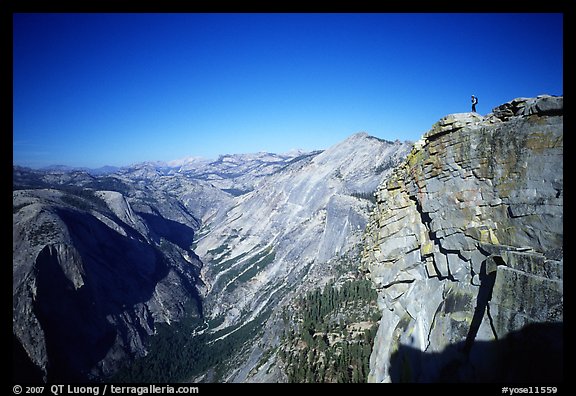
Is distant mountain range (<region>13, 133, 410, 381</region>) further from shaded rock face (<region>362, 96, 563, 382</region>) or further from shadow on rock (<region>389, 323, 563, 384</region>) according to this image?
shadow on rock (<region>389, 323, 563, 384</region>)

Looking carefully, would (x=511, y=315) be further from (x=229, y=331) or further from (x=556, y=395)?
(x=229, y=331)

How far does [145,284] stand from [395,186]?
138m

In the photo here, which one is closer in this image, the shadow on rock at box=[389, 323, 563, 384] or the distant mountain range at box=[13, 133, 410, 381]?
the shadow on rock at box=[389, 323, 563, 384]

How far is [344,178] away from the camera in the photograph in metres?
159

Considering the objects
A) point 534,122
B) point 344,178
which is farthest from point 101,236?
point 534,122

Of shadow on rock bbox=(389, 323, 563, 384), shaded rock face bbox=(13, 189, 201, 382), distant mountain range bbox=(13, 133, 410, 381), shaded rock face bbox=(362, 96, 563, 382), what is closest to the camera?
shadow on rock bbox=(389, 323, 563, 384)

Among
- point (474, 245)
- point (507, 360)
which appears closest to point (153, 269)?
point (474, 245)

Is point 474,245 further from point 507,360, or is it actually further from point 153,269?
point 153,269

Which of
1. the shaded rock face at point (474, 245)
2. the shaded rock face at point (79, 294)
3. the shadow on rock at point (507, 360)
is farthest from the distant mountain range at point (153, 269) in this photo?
the shadow on rock at point (507, 360)

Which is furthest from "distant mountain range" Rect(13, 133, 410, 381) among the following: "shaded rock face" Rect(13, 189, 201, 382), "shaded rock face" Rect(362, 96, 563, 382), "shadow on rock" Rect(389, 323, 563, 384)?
"shadow on rock" Rect(389, 323, 563, 384)

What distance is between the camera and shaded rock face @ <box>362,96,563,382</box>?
10.8 m

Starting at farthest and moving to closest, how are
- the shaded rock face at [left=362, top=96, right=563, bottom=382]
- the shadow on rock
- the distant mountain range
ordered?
the distant mountain range < the shaded rock face at [left=362, top=96, right=563, bottom=382] < the shadow on rock

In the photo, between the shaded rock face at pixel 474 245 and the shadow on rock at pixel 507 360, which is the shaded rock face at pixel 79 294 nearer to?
the shaded rock face at pixel 474 245

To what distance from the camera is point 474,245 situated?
14492 millimetres
